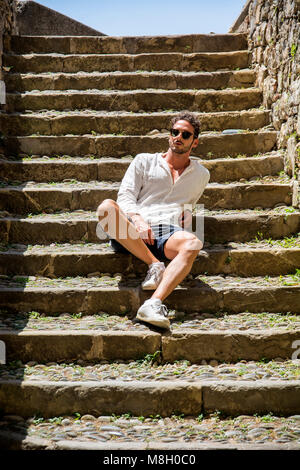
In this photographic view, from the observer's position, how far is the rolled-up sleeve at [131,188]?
3.58 m

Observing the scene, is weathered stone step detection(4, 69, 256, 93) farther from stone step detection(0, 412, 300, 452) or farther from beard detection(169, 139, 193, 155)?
stone step detection(0, 412, 300, 452)

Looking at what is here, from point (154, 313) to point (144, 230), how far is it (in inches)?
24.6

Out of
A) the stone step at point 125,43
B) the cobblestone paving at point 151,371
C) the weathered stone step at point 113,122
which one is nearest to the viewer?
the cobblestone paving at point 151,371

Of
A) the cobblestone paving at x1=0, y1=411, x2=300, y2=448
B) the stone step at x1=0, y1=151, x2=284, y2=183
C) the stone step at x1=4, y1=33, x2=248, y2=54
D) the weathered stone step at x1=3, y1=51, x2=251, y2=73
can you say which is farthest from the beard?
the stone step at x1=4, y1=33, x2=248, y2=54

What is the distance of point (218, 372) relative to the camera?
2.88m

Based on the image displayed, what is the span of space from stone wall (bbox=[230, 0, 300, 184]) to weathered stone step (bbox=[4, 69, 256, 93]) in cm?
26

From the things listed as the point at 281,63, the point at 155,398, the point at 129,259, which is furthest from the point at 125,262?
the point at 281,63

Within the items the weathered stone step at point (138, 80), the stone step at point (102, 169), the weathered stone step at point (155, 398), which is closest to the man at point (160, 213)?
the weathered stone step at point (155, 398)

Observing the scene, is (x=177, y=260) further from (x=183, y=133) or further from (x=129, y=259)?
(x=183, y=133)

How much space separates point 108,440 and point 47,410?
1.27 ft

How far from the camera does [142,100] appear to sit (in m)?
5.36

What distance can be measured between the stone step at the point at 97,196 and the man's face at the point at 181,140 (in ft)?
2.28

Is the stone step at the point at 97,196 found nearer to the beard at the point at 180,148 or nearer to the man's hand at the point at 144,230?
the beard at the point at 180,148

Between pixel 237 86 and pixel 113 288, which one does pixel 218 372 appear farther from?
pixel 237 86
